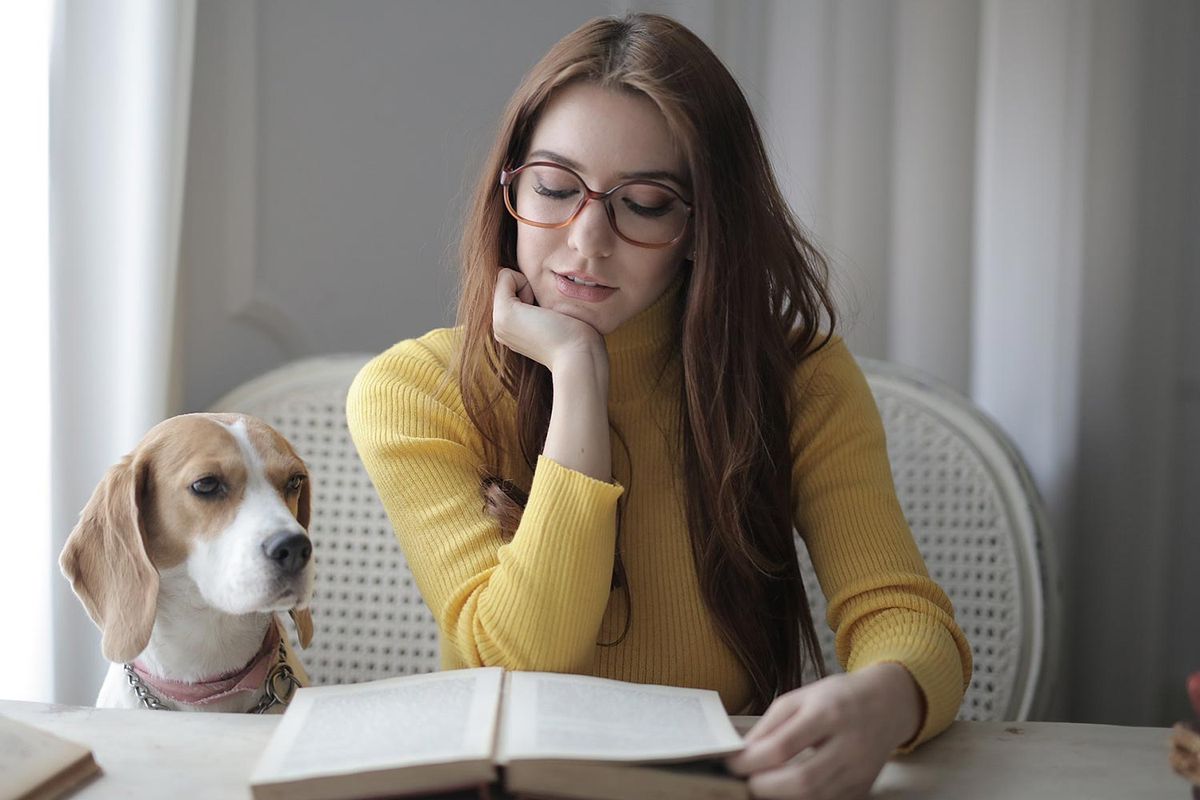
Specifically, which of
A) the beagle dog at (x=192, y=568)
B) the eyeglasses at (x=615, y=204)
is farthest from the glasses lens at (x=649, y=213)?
the beagle dog at (x=192, y=568)

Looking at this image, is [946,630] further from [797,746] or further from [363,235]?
[363,235]

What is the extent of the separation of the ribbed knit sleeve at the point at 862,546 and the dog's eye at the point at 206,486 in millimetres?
598

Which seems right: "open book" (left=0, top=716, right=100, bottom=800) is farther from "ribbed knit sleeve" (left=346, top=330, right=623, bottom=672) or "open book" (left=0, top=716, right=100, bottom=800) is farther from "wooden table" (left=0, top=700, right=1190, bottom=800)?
"ribbed knit sleeve" (left=346, top=330, right=623, bottom=672)

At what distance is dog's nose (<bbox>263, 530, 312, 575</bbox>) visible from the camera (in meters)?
1.01

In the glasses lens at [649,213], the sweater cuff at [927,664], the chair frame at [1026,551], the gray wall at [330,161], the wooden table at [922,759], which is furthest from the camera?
the gray wall at [330,161]

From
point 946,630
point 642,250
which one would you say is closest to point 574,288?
point 642,250

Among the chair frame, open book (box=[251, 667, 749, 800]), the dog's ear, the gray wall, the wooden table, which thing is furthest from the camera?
the gray wall

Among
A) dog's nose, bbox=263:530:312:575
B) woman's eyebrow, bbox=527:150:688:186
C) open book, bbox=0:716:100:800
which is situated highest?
woman's eyebrow, bbox=527:150:688:186

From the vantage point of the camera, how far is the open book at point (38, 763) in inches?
28.4

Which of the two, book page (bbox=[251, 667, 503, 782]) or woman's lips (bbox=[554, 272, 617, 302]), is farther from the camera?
woman's lips (bbox=[554, 272, 617, 302])

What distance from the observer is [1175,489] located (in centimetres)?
161

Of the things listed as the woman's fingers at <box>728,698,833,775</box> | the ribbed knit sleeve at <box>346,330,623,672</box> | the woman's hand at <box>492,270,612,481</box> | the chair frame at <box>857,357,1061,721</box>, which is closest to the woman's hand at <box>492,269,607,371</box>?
the woman's hand at <box>492,270,612,481</box>

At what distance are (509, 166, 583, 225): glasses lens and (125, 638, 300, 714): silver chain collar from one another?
0.51 m

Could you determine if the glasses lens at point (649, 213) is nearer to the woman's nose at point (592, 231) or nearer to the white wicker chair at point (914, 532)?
the woman's nose at point (592, 231)
